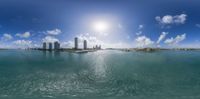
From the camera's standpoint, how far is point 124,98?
70.5 feet

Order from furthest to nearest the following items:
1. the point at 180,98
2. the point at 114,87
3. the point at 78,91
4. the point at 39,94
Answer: the point at 114,87 → the point at 78,91 → the point at 39,94 → the point at 180,98

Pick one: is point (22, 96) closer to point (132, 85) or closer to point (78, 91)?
point (78, 91)

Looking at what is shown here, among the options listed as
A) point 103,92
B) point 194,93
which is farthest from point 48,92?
point 194,93

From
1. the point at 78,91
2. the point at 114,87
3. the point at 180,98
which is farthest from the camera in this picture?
the point at 114,87

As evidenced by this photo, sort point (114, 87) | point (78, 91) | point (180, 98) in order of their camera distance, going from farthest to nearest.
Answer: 1. point (114, 87)
2. point (78, 91)
3. point (180, 98)

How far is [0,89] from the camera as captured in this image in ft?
83.4

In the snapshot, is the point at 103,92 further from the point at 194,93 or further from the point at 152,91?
the point at 194,93

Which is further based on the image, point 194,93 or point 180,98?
point 194,93

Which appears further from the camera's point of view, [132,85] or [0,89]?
[132,85]

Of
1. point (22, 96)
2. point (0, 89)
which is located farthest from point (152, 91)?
point (0, 89)

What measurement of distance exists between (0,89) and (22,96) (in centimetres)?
632

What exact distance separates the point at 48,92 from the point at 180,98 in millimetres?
18690

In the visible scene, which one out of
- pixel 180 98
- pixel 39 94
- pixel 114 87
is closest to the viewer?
pixel 180 98

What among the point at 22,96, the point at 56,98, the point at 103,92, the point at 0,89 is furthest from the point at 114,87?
the point at 0,89
